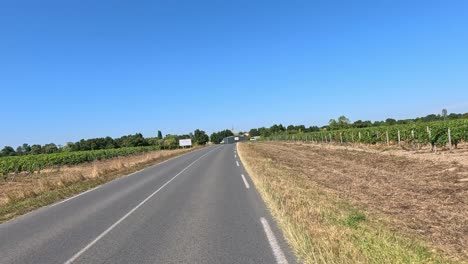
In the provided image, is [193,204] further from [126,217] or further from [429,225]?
[429,225]

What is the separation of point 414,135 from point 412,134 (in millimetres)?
1955

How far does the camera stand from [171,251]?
23.7ft

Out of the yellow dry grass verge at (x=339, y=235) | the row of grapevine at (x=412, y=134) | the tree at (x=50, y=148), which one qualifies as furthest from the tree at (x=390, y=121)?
the yellow dry grass verge at (x=339, y=235)

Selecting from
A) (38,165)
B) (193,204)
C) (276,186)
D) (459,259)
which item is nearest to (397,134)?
(276,186)

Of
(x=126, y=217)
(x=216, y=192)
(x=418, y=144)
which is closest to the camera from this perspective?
(x=126, y=217)

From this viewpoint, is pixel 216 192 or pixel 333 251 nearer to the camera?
pixel 333 251

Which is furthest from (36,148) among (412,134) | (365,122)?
(412,134)

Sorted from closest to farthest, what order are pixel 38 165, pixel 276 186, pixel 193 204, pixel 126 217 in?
pixel 126 217 < pixel 193 204 < pixel 276 186 < pixel 38 165

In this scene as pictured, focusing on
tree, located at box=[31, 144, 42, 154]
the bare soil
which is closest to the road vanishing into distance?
the bare soil

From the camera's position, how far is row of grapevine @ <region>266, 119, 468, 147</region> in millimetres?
27791

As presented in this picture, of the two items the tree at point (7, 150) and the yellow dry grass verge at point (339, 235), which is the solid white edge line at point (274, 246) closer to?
the yellow dry grass verge at point (339, 235)

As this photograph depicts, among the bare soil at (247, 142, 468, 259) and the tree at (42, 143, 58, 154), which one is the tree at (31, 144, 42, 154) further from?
the bare soil at (247, 142, 468, 259)

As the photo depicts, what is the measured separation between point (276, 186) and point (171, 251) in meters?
7.51

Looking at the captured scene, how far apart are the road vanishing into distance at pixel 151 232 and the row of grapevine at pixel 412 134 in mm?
18181
